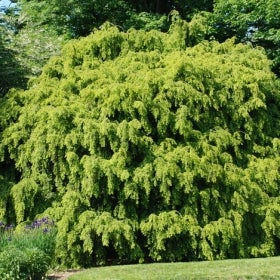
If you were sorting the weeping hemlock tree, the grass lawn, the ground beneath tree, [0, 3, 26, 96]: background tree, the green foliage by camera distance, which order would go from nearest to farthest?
the green foliage
the grass lawn
the ground beneath tree
the weeping hemlock tree
[0, 3, 26, 96]: background tree

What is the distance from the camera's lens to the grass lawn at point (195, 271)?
6883 millimetres

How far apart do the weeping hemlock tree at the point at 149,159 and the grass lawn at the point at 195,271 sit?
80 centimetres

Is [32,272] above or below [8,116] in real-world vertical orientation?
below

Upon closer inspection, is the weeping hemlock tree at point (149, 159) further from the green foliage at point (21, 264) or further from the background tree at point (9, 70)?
the background tree at point (9, 70)

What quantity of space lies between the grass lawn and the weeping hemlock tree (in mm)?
797

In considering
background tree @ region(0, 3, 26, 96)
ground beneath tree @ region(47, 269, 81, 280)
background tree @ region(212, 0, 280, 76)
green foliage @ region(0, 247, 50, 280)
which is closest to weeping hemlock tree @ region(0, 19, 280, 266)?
ground beneath tree @ region(47, 269, 81, 280)

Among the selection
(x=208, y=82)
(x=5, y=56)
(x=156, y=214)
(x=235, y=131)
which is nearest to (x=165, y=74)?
(x=208, y=82)

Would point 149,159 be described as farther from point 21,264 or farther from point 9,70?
point 9,70

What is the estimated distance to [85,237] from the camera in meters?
8.48

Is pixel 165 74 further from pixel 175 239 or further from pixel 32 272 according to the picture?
pixel 32 272

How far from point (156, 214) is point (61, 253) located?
5.92 feet

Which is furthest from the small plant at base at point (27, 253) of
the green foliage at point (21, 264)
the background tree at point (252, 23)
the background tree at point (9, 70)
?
the background tree at point (252, 23)

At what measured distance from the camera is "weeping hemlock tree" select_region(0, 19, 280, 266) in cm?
878

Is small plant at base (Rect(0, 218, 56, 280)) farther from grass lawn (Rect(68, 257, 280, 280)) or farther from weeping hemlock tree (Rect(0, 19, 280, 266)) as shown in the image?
weeping hemlock tree (Rect(0, 19, 280, 266))
